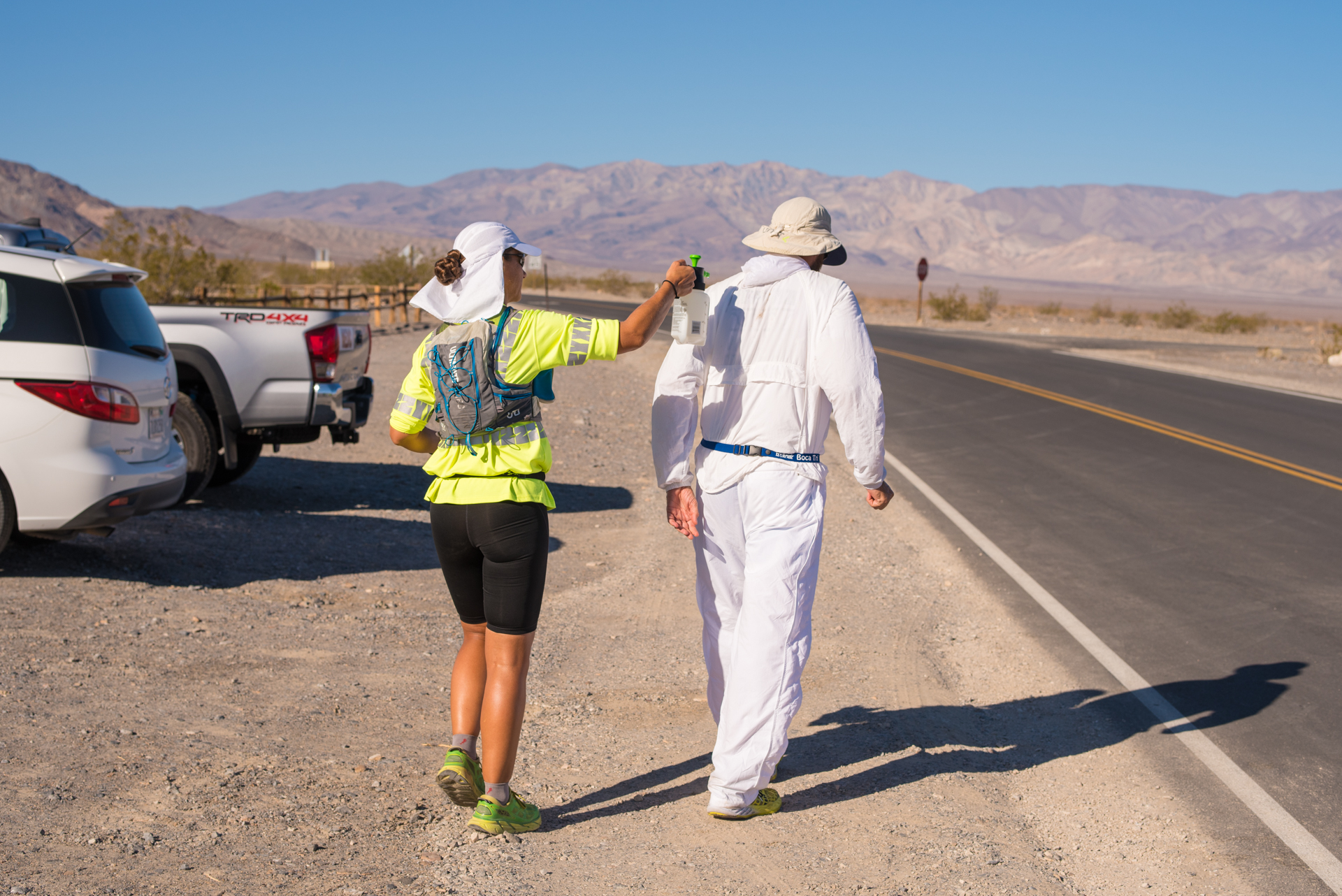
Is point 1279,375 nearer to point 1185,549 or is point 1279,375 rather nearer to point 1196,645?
point 1185,549

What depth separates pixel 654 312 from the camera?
Answer: 354cm

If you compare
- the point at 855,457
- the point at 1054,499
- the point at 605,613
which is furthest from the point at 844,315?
the point at 1054,499

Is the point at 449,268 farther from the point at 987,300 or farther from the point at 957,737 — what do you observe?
the point at 987,300

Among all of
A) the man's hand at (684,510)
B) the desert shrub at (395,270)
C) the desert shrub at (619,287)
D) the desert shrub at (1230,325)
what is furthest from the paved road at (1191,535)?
the desert shrub at (619,287)

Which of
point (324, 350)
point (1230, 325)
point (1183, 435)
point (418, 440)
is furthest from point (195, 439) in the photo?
point (1230, 325)

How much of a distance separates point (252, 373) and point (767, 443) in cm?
614

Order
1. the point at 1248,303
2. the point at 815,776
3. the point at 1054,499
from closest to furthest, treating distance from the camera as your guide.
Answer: the point at 815,776 → the point at 1054,499 → the point at 1248,303

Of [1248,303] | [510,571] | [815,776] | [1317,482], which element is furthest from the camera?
[1248,303]

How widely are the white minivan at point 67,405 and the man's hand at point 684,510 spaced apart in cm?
392

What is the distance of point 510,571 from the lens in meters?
3.70

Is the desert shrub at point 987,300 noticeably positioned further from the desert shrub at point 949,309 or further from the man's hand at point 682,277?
the man's hand at point 682,277

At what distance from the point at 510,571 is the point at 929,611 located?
399 cm

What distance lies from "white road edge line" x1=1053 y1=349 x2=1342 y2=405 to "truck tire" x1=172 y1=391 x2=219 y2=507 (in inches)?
709

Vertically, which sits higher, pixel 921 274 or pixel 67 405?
pixel 921 274
